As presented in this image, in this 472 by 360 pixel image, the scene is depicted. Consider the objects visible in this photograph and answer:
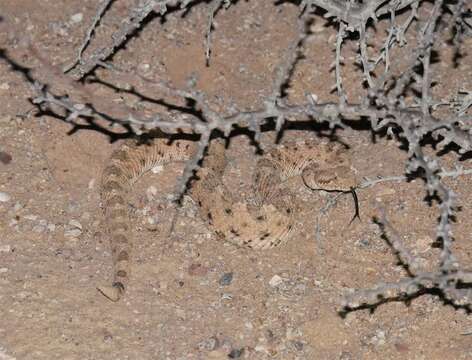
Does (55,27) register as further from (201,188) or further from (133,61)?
(201,188)

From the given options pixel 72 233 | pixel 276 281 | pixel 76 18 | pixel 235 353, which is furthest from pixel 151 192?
pixel 76 18

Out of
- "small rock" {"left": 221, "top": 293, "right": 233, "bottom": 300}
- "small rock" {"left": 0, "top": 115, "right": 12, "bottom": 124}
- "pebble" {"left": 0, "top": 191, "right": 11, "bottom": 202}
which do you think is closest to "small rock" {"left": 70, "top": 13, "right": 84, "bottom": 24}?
"small rock" {"left": 0, "top": 115, "right": 12, "bottom": 124}

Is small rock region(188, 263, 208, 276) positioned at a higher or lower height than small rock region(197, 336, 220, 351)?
lower

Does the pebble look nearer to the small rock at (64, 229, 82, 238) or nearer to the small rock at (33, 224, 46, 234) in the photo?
the small rock at (33, 224, 46, 234)

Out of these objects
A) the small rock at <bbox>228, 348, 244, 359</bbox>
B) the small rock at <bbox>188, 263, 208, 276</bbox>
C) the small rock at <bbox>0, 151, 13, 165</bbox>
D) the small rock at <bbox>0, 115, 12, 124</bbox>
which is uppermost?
the small rock at <bbox>228, 348, 244, 359</bbox>

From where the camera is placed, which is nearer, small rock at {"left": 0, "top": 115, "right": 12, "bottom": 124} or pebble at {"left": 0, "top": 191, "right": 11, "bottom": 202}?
pebble at {"left": 0, "top": 191, "right": 11, "bottom": 202}

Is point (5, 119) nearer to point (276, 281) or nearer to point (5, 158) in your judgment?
point (5, 158)

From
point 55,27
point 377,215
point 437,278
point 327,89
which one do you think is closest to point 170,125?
point 437,278

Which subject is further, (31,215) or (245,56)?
(245,56)
